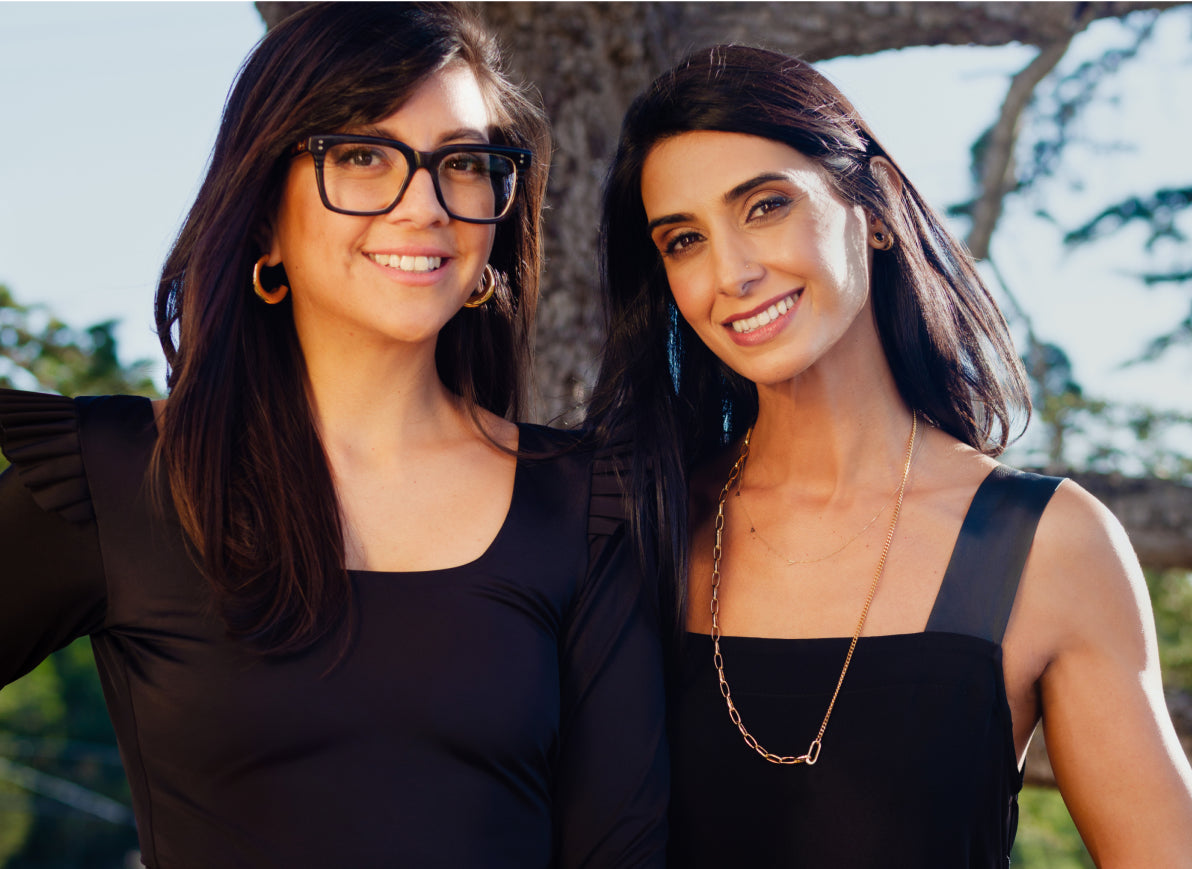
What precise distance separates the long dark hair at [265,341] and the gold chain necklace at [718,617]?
69 cm

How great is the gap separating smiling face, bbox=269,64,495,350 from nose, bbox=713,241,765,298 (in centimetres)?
44

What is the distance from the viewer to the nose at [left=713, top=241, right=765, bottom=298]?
2000mm

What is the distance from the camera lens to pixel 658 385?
2.36 metres

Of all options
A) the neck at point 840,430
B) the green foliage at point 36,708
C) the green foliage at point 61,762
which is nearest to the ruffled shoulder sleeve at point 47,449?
the neck at point 840,430

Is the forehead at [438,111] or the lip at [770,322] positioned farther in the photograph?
the lip at [770,322]

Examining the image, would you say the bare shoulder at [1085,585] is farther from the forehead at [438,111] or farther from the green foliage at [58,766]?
the green foliage at [58,766]

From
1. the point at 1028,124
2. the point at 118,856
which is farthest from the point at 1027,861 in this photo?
the point at 1028,124

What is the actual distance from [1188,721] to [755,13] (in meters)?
2.55

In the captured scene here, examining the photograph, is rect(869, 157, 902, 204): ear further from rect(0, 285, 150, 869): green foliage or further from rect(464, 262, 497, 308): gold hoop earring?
rect(0, 285, 150, 869): green foliage

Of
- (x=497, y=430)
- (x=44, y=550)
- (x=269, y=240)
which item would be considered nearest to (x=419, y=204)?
(x=269, y=240)

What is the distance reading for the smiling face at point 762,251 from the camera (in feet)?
6.60

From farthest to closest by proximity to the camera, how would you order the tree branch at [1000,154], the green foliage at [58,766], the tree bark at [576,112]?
1. the green foliage at [58,766]
2. the tree branch at [1000,154]
3. the tree bark at [576,112]

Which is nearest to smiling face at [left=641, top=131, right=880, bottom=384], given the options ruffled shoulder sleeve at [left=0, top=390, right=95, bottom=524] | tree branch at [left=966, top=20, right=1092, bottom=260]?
ruffled shoulder sleeve at [left=0, top=390, right=95, bottom=524]

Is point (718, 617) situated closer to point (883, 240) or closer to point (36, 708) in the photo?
point (883, 240)
